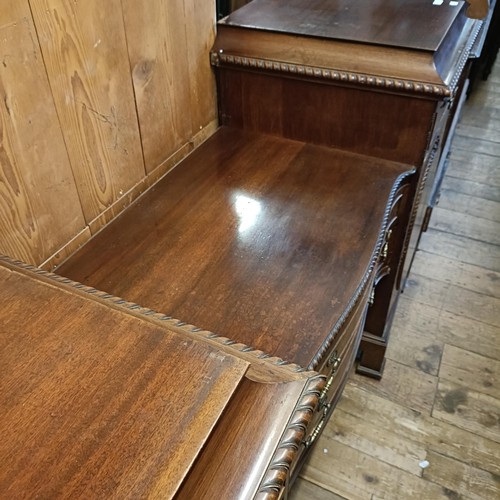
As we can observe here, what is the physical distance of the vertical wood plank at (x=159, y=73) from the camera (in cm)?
85

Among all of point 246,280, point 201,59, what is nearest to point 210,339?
point 246,280

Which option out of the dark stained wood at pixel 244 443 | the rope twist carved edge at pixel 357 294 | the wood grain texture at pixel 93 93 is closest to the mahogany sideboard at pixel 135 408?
the dark stained wood at pixel 244 443

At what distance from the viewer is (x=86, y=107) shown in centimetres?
77

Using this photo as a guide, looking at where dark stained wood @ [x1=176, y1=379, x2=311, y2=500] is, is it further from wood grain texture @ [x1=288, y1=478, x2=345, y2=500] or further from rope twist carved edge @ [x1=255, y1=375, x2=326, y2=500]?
wood grain texture @ [x1=288, y1=478, x2=345, y2=500]

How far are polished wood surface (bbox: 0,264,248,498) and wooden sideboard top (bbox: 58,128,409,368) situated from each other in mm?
226

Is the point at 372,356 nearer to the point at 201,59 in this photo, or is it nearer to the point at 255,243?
the point at 255,243

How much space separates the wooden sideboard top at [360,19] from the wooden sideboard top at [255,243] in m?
0.24

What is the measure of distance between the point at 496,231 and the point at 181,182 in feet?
5.16

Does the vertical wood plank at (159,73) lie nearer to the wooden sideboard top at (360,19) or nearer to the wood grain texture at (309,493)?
the wooden sideboard top at (360,19)

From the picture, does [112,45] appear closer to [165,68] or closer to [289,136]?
[165,68]

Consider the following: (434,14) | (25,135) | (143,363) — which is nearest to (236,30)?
(434,14)

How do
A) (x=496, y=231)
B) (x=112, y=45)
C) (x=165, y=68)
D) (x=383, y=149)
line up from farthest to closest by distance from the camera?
1. (x=496, y=231)
2. (x=383, y=149)
3. (x=165, y=68)
4. (x=112, y=45)

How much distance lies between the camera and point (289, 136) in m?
1.12

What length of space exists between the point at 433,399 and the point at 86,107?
4.05ft
